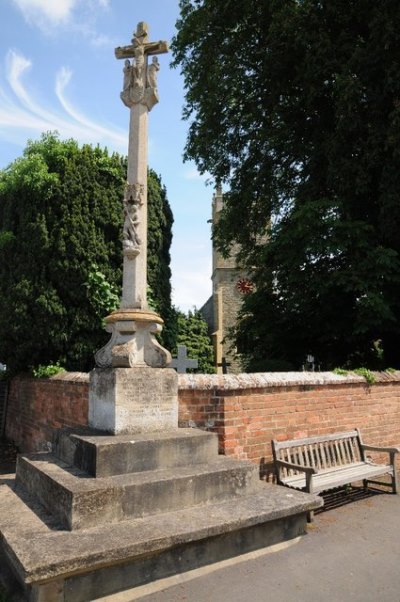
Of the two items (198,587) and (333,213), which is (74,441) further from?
(333,213)

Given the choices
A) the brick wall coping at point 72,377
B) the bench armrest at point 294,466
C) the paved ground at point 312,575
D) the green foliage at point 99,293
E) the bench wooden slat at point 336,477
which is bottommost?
the paved ground at point 312,575

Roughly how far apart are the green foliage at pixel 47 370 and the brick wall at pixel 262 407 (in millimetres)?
190

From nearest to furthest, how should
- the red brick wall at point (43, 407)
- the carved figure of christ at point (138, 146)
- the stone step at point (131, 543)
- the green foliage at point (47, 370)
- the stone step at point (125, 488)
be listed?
the stone step at point (131, 543), the stone step at point (125, 488), the carved figure of christ at point (138, 146), the red brick wall at point (43, 407), the green foliage at point (47, 370)

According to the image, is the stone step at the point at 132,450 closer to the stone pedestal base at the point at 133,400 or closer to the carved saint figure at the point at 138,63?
the stone pedestal base at the point at 133,400

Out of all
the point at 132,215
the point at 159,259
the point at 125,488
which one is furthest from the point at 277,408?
the point at 159,259

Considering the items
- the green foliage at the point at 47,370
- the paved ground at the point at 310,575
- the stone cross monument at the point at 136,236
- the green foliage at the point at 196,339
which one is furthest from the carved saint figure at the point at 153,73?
the green foliage at the point at 196,339

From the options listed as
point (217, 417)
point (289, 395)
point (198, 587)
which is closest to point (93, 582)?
point (198, 587)

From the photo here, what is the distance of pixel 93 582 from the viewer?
10.6 ft

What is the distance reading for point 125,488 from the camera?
3773mm

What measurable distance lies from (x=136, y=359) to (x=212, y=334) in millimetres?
23834

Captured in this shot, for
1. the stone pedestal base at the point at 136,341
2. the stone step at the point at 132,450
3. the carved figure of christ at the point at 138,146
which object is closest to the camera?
the stone step at the point at 132,450

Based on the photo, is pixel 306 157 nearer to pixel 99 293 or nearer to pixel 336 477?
pixel 99 293

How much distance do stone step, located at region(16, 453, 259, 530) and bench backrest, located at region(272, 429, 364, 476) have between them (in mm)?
1207

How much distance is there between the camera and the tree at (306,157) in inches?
369
